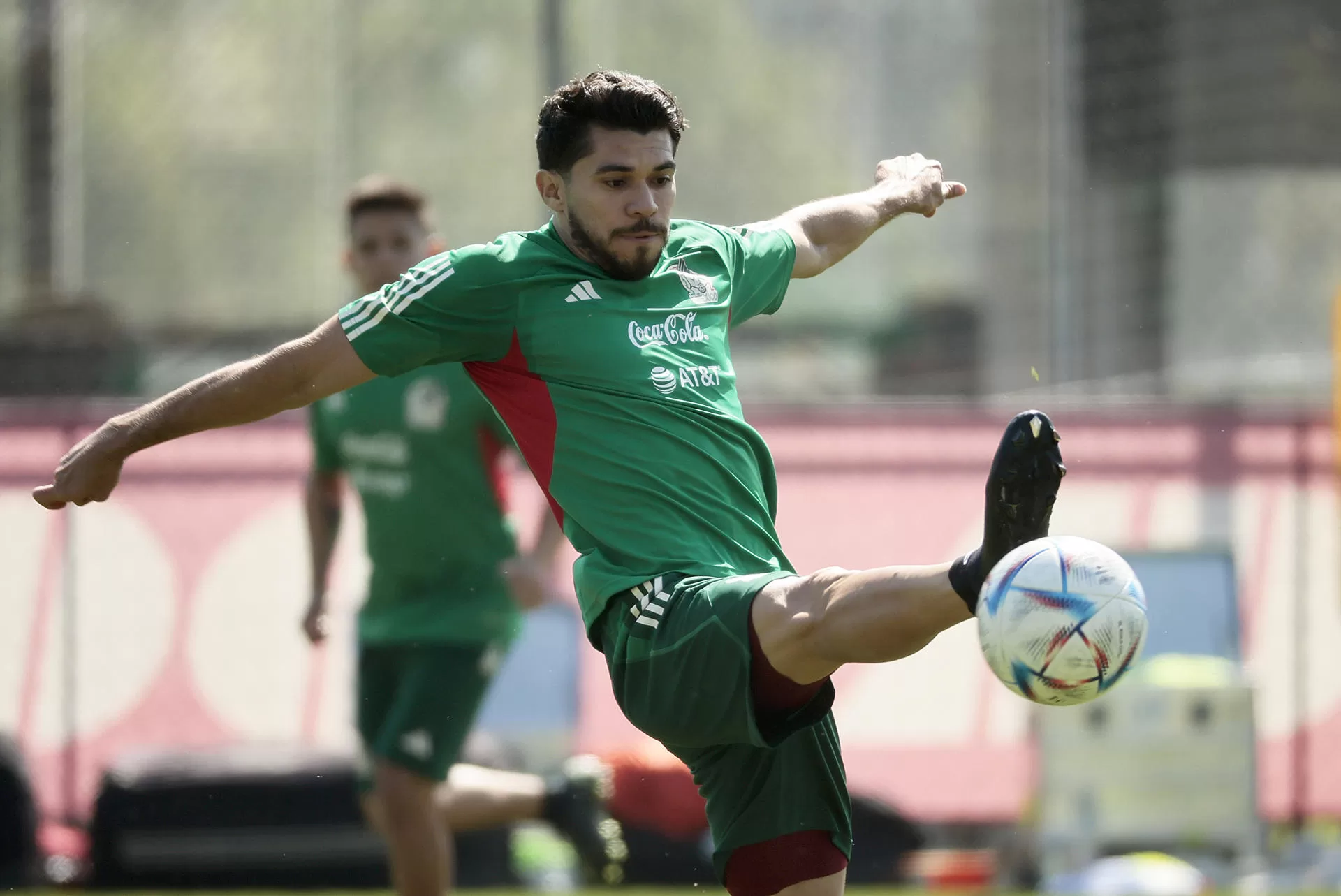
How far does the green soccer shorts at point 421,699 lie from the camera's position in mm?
5254

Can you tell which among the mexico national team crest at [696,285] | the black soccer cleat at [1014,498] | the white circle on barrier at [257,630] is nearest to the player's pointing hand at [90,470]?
the mexico national team crest at [696,285]

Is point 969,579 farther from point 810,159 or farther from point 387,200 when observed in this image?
point 810,159

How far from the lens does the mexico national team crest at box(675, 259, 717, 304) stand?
3766 millimetres

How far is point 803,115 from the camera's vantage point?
56.2 ft

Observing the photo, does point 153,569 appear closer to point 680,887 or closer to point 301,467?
point 301,467

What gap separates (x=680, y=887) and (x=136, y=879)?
2.15 meters

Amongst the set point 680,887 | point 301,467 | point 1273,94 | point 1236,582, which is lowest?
point 680,887

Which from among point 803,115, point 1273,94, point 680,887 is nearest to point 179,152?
point 803,115

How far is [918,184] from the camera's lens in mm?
4375

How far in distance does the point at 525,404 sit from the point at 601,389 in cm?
20

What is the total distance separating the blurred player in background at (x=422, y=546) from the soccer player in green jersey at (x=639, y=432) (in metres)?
1.66

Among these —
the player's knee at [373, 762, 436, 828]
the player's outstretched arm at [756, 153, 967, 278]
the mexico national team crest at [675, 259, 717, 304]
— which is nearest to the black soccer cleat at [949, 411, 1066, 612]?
the mexico national team crest at [675, 259, 717, 304]

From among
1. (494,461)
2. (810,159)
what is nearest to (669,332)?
(494,461)

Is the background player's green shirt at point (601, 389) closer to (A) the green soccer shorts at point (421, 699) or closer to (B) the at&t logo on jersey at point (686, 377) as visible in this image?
(B) the at&t logo on jersey at point (686, 377)
